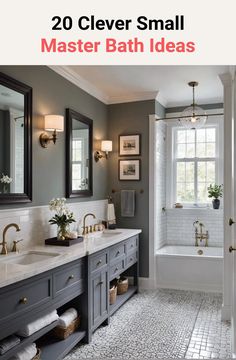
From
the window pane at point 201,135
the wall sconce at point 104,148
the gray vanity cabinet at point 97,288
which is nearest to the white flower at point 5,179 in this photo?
the gray vanity cabinet at point 97,288

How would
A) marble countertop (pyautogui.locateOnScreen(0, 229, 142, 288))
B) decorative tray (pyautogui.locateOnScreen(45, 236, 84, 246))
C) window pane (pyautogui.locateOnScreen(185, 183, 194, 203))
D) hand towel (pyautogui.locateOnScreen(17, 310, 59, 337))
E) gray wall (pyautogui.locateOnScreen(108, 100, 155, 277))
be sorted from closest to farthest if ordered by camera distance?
marble countertop (pyautogui.locateOnScreen(0, 229, 142, 288)) < hand towel (pyautogui.locateOnScreen(17, 310, 59, 337)) < decorative tray (pyautogui.locateOnScreen(45, 236, 84, 246)) < gray wall (pyautogui.locateOnScreen(108, 100, 155, 277)) < window pane (pyautogui.locateOnScreen(185, 183, 194, 203))

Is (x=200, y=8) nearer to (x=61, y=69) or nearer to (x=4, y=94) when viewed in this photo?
(x=4, y=94)

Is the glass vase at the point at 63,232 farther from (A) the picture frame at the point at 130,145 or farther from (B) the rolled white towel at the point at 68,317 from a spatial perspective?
(A) the picture frame at the point at 130,145

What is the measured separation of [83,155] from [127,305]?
1861 mm

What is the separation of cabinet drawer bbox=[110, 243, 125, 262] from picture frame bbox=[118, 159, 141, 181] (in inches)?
46.8

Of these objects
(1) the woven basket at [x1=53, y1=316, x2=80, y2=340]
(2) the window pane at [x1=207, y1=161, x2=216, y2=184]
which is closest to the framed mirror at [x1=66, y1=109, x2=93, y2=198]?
(1) the woven basket at [x1=53, y1=316, x2=80, y2=340]

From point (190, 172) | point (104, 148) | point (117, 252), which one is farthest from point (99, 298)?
point (190, 172)

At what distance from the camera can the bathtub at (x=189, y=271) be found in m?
4.43

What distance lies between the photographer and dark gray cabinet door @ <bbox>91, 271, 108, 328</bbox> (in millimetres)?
3061

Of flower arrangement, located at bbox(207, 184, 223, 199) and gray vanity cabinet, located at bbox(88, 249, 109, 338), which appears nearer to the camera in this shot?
gray vanity cabinet, located at bbox(88, 249, 109, 338)

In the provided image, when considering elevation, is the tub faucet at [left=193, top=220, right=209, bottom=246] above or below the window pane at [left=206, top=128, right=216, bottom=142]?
below

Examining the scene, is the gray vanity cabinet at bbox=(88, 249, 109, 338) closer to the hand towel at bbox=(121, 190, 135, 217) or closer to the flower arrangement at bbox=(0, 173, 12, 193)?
the flower arrangement at bbox=(0, 173, 12, 193)

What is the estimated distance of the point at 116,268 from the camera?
12.0ft

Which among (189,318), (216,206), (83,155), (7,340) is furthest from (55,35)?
(216,206)
